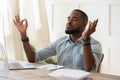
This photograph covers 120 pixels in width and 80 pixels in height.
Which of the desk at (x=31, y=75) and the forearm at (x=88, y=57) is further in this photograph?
the forearm at (x=88, y=57)

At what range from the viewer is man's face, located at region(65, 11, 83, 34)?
2.59 meters

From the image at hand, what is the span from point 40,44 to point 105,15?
3.32 feet

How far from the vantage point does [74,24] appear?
2613 mm

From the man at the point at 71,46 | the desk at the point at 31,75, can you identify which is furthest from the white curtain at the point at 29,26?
the desk at the point at 31,75

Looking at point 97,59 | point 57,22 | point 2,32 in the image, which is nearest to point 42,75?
point 97,59

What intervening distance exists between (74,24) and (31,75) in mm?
752

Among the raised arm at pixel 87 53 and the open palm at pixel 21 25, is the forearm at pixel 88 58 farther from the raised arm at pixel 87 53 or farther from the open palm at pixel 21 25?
the open palm at pixel 21 25

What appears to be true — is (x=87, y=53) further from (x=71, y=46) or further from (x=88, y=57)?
(x=71, y=46)

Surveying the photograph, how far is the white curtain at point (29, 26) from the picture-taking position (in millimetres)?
3574

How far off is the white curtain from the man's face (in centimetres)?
117

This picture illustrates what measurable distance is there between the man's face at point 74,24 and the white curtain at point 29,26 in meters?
1.17

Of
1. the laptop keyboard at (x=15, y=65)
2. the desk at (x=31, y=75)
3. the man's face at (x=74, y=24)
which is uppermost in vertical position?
the man's face at (x=74, y=24)

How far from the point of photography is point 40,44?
4039 mm

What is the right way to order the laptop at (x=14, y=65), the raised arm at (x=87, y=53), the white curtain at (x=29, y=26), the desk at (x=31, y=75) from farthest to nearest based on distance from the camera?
the white curtain at (x=29, y=26), the laptop at (x=14, y=65), the raised arm at (x=87, y=53), the desk at (x=31, y=75)
